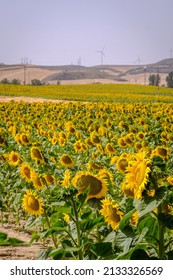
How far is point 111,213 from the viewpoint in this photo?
9.46ft

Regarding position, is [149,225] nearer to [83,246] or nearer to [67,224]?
[83,246]

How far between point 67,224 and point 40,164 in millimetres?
2359

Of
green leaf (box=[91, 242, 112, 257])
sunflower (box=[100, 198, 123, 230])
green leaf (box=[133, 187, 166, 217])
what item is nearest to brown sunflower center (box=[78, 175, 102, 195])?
sunflower (box=[100, 198, 123, 230])

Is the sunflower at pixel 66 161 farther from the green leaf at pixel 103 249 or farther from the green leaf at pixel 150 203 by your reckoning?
the green leaf at pixel 150 203

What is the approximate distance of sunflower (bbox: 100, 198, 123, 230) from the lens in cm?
288

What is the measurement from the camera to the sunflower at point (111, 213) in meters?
2.88

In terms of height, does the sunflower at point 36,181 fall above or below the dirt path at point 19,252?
above

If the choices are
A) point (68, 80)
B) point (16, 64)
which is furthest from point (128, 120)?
point (16, 64)

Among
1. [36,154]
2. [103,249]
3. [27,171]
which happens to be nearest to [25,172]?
[27,171]

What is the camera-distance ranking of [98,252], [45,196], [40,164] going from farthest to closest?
[40,164]
[45,196]
[98,252]

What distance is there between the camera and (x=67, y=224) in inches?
119

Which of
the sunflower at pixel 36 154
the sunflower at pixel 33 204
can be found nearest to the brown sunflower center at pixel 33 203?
the sunflower at pixel 33 204
